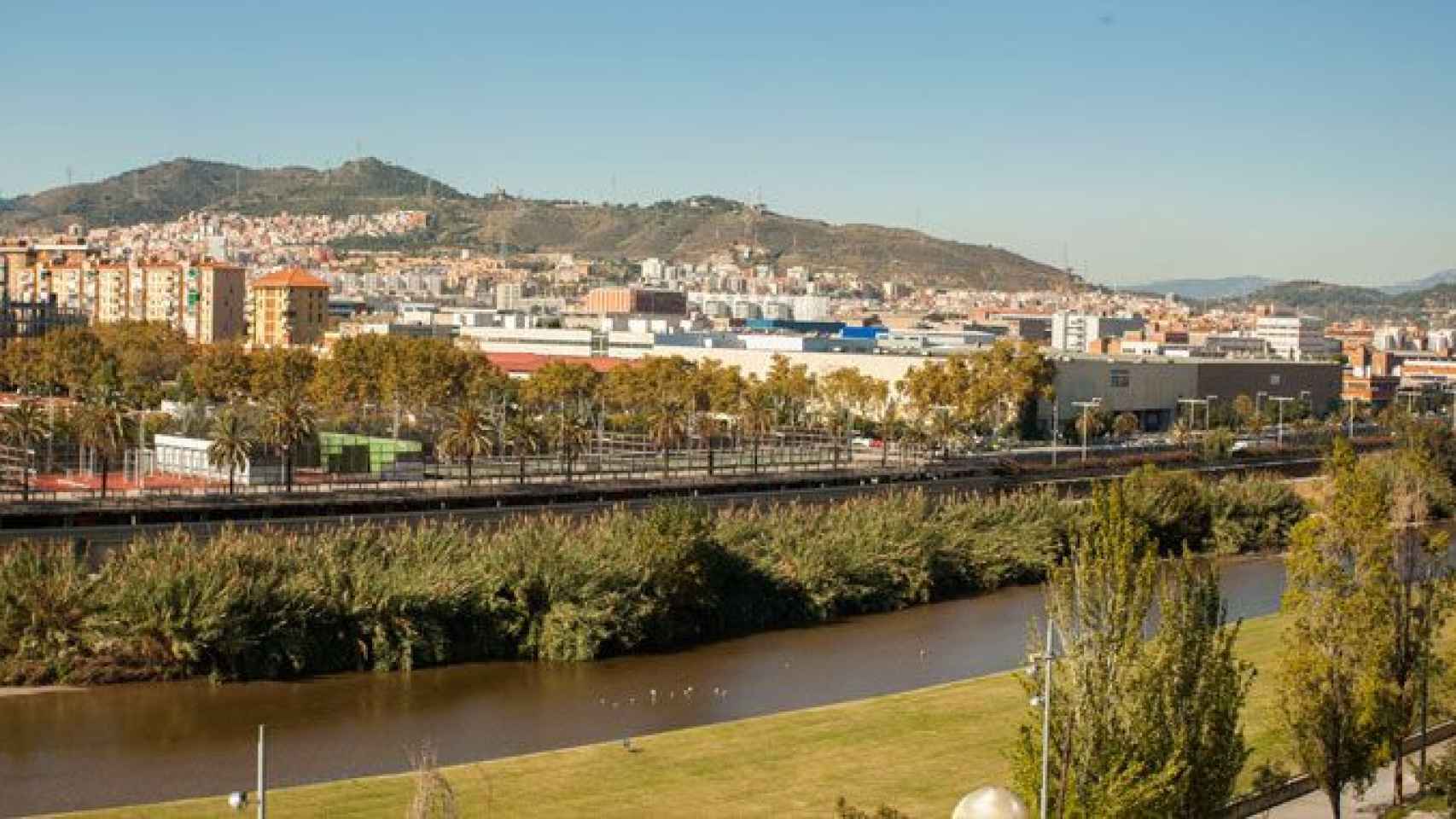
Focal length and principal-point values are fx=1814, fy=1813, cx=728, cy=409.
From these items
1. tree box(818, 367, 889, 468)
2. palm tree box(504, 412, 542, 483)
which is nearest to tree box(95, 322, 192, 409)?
tree box(818, 367, 889, 468)

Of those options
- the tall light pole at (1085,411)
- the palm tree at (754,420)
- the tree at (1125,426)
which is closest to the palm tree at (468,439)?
the palm tree at (754,420)

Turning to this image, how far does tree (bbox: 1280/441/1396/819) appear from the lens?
17594 millimetres

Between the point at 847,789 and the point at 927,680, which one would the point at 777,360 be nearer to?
the point at 927,680

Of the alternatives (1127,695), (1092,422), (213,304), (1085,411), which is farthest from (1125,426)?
(1127,695)

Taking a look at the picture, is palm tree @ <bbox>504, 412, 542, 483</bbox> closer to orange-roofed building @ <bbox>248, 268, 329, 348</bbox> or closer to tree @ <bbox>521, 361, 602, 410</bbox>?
tree @ <bbox>521, 361, 602, 410</bbox>

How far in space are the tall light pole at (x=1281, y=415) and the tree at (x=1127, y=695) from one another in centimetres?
6075

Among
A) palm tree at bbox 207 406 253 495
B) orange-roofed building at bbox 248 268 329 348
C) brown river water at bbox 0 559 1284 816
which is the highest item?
orange-roofed building at bbox 248 268 329 348

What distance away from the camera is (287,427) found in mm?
41094

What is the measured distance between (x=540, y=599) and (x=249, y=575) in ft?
16.4

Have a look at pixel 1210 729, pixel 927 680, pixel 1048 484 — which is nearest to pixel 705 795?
pixel 1210 729

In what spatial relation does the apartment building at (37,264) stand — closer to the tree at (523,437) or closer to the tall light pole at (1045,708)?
the tree at (523,437)

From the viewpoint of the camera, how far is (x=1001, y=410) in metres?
71.0

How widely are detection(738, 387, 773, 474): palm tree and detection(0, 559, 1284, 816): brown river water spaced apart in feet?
64.7

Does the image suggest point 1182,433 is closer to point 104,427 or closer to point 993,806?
point 104,427
